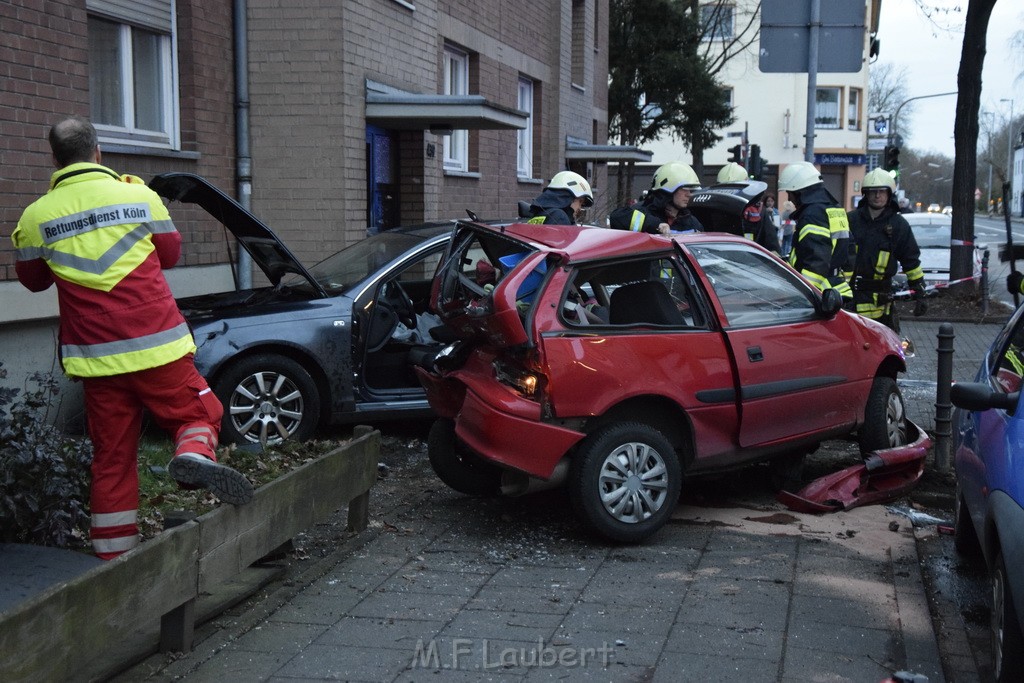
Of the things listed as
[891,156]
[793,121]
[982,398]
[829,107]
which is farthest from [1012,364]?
[829,107]

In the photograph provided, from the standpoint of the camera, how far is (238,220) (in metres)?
7.65

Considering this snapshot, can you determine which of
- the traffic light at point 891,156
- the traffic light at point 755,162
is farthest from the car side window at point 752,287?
the traffic light at point 891,156

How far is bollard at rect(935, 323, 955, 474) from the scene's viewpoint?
7.50 m

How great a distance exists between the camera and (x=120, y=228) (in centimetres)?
479

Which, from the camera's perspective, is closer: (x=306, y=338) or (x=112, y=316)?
(x=112, y=316)

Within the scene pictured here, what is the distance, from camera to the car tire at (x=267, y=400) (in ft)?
25.3

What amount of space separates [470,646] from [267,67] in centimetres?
843

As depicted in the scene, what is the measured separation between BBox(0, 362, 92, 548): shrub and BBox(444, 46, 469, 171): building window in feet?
35.4

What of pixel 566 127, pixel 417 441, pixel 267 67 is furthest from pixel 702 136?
pixel 417 441

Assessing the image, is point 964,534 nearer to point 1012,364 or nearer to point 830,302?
point 1012,364

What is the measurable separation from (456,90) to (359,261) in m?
8.55

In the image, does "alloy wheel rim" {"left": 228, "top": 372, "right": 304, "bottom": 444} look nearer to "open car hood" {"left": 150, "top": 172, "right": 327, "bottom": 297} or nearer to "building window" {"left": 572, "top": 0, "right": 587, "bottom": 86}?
"open car hood" {"left": 150, "top": 172, "right": 327, "bottom": 297}

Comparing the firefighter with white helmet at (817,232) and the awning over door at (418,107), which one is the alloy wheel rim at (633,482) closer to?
the firefighter with white helmet at (817,232)

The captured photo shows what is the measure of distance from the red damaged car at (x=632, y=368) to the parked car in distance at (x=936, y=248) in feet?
43.8
